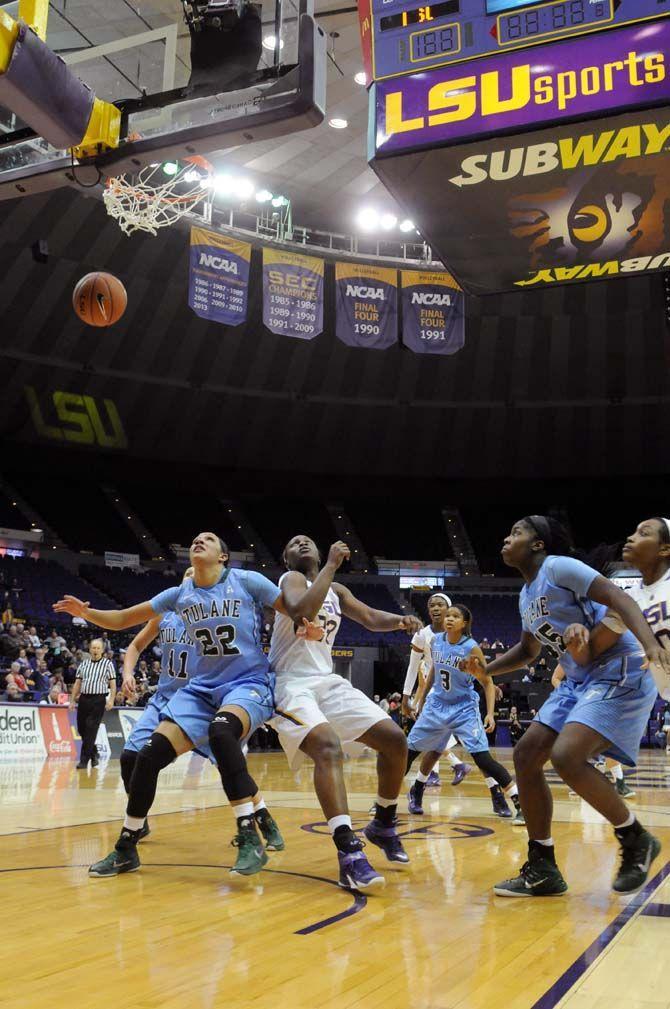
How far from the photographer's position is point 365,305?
67.7 feet

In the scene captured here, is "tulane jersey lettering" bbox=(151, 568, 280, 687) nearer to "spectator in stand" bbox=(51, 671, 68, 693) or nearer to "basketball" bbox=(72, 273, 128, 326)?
A: "basketball" bbox=(72, 273, 128, 326)

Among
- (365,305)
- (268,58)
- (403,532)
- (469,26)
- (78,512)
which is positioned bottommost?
(469,26)

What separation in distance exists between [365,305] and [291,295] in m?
1.91

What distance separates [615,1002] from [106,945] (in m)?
1.86

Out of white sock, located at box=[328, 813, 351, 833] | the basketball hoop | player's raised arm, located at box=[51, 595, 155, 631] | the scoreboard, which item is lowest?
white sock, located at box=[328, 813, 351, 833]

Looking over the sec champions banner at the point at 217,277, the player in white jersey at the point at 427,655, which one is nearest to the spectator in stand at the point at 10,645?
the sec champions banner at the point at 217,277

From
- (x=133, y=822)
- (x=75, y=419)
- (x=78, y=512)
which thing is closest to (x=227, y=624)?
(x=133, y=822)

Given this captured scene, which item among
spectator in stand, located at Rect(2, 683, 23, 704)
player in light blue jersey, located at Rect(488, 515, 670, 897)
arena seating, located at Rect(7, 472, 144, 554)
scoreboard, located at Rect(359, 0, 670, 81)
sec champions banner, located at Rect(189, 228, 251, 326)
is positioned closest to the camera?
player in light blue jersey, located at Rect(488, 515, 670, 897)

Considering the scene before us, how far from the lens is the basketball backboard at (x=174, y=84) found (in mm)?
6387

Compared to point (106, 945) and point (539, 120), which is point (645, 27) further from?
point (106, 945)

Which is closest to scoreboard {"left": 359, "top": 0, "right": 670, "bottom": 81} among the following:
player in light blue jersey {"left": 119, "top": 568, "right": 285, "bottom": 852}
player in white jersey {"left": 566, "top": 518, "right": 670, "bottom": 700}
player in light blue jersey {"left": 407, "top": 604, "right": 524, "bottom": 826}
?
player in white jersey {"left": 566, "top": 518, "right": 670, "bottom": 700}

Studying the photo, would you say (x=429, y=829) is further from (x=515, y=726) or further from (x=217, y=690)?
(x=515, y=726)

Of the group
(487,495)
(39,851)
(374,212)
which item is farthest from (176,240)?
(39,851)

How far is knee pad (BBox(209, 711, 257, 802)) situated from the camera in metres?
4.68
